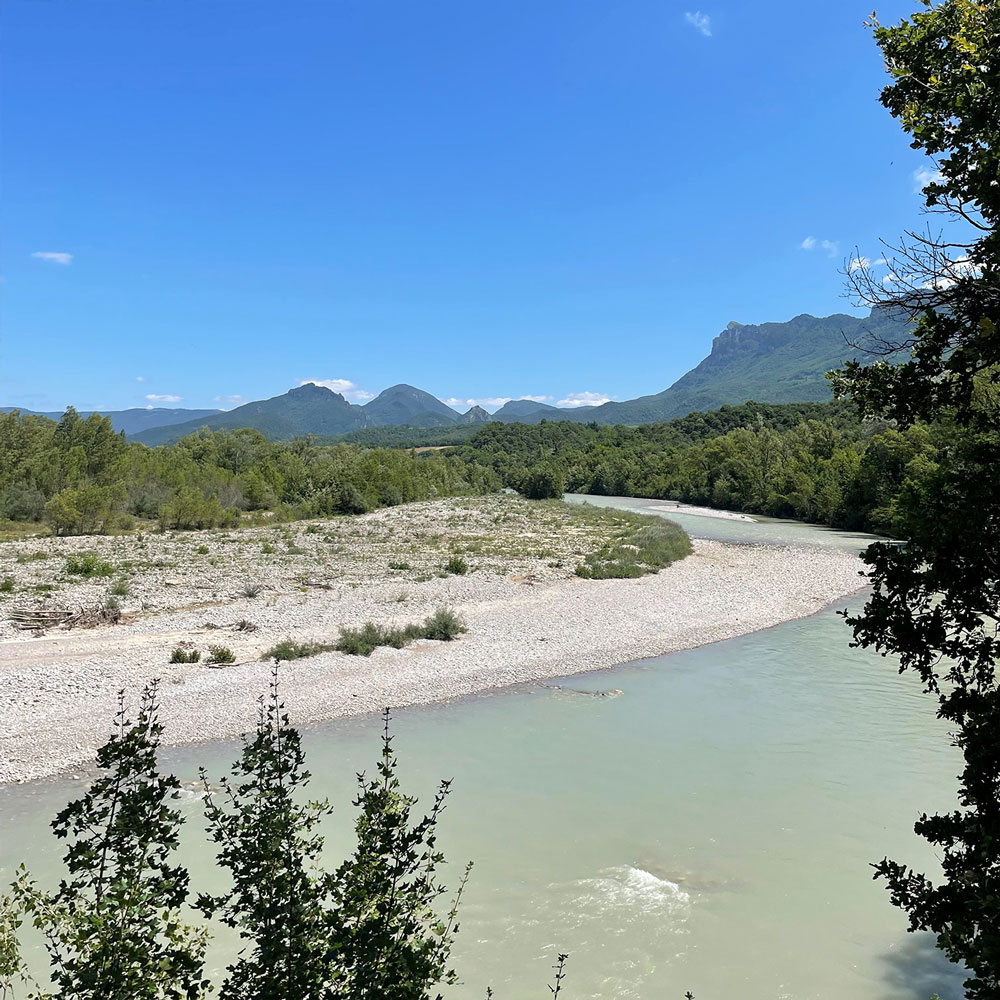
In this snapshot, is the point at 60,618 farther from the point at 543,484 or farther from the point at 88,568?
the point at 543,484

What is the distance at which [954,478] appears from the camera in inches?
159

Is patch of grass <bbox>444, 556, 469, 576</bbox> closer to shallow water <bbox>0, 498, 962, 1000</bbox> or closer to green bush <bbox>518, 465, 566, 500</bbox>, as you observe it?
shallow water <bbox>0, 498, 962, 1000</bbox>

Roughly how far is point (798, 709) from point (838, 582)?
17.1 metres

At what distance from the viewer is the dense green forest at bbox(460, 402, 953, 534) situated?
4550 centimetres

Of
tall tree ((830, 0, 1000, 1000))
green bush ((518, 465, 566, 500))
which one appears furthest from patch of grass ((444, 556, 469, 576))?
green bush ((518, 465, 566, 500))

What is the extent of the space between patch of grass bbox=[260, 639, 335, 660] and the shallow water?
4.16 meters

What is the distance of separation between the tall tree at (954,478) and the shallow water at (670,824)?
11.7 feet

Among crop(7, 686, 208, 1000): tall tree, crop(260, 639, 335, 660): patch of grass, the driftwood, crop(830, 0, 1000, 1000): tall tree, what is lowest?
crop(260, 639, 335, 660): patch of grass

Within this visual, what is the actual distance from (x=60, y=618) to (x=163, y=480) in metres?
33.9

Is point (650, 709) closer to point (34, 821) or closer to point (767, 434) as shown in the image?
point (34, 821)

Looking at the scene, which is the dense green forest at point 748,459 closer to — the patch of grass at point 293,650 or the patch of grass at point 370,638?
the patch of grass at point 370,638

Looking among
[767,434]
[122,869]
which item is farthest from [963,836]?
[767,434]

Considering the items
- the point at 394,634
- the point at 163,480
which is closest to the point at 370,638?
the point at 394,634

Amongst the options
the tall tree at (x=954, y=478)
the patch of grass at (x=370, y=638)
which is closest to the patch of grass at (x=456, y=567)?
the patch of grass at (x=370, y=638)
